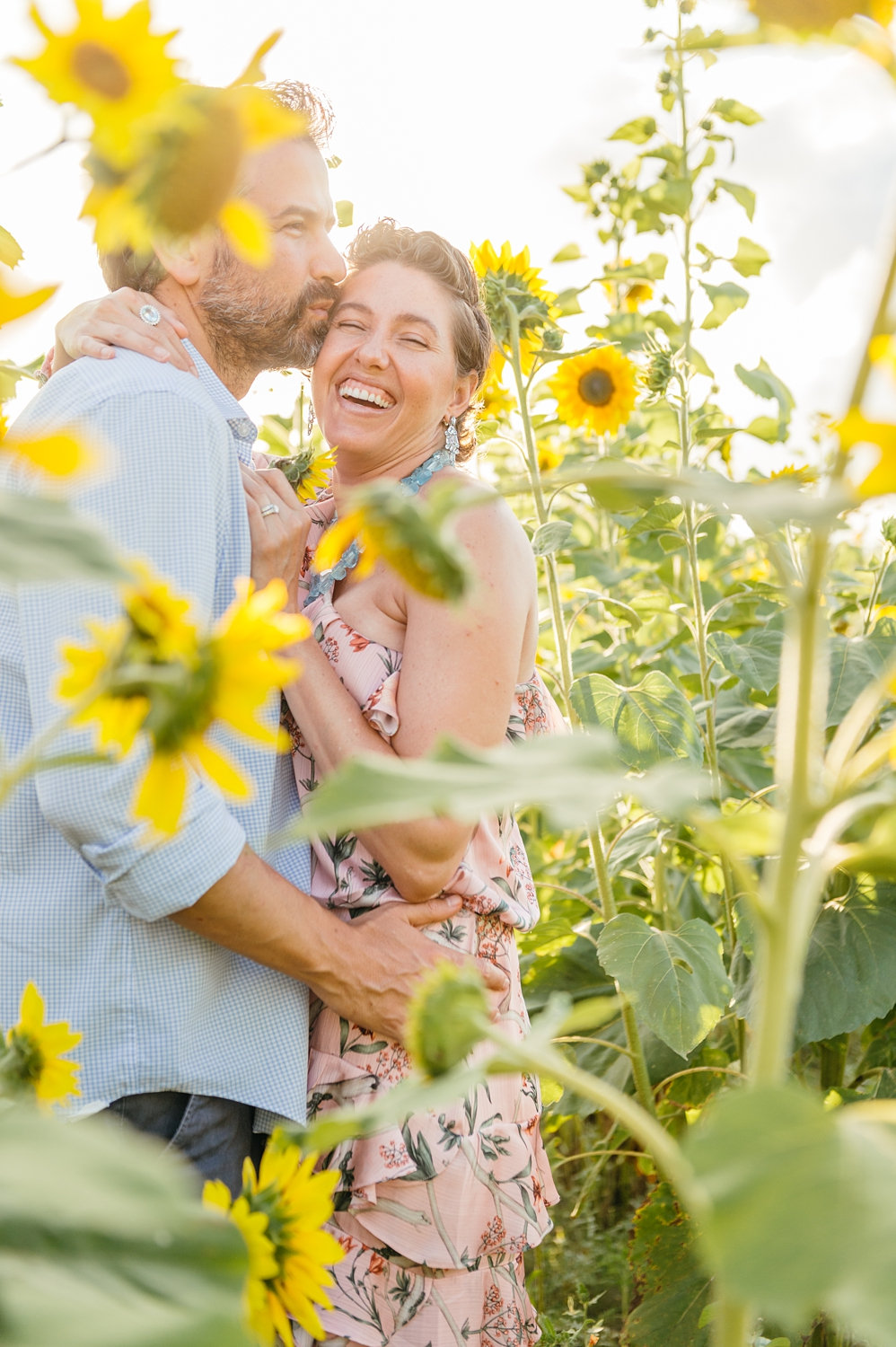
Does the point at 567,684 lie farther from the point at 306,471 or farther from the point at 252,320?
the point at 252,320

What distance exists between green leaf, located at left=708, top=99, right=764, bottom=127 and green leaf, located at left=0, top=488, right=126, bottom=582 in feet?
7.38

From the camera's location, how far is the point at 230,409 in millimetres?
1507

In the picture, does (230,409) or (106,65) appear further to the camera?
(230,409)

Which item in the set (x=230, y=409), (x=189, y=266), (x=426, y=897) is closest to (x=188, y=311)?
(x=189, y=266)

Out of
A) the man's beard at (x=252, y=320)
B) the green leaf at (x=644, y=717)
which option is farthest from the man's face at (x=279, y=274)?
the green leaf at (x=644, y=717)

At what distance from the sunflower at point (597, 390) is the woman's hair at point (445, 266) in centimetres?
93

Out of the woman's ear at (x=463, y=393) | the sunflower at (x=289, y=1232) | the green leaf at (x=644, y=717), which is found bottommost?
the sunflower at (x=289, y=1232)

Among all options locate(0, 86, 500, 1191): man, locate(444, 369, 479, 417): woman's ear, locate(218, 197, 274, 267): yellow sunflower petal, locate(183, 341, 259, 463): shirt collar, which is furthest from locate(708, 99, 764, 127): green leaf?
locate(218, 197, 274, 267): yellow sunflower petal

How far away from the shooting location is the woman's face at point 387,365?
179 centimetres

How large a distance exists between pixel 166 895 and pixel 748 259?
5.87ft

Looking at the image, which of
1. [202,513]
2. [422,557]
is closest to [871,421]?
[422,557]

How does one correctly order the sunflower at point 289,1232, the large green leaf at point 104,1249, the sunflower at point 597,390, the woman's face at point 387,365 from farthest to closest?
the sunflower at point 597,390
the woman's face at point 387,365
the sunflower at point 289,1232
the large green leaf at point 104,1249

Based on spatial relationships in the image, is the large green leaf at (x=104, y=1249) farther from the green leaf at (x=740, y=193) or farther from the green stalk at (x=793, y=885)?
the green leaf at (x=740, y=193)

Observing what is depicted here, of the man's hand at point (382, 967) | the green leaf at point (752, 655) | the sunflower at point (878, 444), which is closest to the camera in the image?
the sunflower at point (878, 444)
